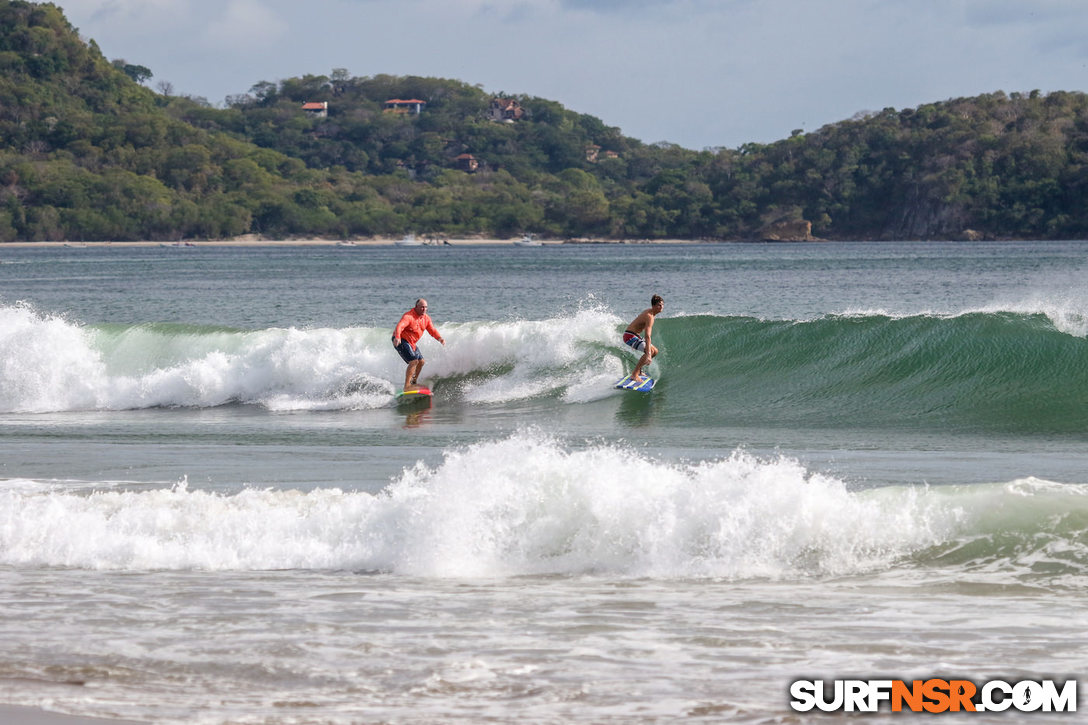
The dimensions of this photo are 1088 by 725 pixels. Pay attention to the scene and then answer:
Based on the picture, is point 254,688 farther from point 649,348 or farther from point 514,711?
point 649,348

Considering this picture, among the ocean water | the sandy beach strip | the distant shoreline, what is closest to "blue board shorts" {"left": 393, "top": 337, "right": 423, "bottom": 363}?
the ocean water

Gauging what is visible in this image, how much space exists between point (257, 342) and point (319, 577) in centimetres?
1332

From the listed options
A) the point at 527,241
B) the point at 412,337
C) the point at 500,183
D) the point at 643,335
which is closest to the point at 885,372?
the point at 643,335

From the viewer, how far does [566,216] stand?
529 feet

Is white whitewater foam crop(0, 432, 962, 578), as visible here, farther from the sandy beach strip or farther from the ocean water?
the sandy beach strip

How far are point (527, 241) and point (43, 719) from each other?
150 meters

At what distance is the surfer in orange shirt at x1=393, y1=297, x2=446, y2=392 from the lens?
18078 mm

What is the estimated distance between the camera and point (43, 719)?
229 inches

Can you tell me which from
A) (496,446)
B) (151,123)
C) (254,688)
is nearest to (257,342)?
(496,446)

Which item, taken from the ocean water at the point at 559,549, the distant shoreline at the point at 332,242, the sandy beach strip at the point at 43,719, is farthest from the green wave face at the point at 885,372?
the distant shoreline at the point at 332,242

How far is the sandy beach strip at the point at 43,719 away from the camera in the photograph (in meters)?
5.78

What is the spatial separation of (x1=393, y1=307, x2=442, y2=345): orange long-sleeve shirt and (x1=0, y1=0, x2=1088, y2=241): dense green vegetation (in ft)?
380

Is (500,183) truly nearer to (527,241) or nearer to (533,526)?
(527,241)

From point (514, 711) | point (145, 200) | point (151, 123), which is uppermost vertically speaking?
point (151, 123)
